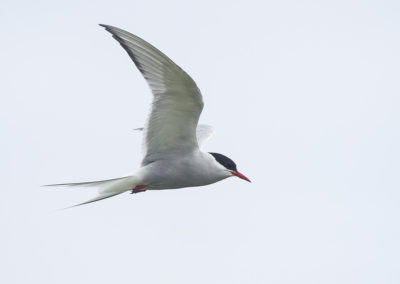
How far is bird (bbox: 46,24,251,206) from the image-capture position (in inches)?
323

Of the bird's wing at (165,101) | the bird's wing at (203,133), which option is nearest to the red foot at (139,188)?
the bird's wing at (165,101)

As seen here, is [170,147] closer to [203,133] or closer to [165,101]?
[165,101]

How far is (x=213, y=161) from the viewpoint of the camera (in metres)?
9.39

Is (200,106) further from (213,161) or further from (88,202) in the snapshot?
(88,202)

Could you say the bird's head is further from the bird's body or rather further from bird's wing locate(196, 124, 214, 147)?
bird's wing locate(196, 124, 214, 147)

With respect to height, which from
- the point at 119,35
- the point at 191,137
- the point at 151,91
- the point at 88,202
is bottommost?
the point at 88,202

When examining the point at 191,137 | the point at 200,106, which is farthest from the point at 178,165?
the point at 200,106

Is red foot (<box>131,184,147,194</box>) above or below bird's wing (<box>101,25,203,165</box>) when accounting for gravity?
below

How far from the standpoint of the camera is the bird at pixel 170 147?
8195 millimetres

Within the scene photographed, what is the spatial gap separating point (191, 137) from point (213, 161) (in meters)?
0.46

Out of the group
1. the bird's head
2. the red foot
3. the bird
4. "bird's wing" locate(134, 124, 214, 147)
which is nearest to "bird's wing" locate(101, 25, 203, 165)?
the bird

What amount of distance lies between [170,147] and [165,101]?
0.91 m

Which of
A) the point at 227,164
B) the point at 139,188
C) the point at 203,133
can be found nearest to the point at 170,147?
the point at 139,188

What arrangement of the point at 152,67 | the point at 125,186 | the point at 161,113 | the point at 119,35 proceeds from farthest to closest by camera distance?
the point at 125,186, the point at 161,113, the point at 152,67, the point at 119,35
